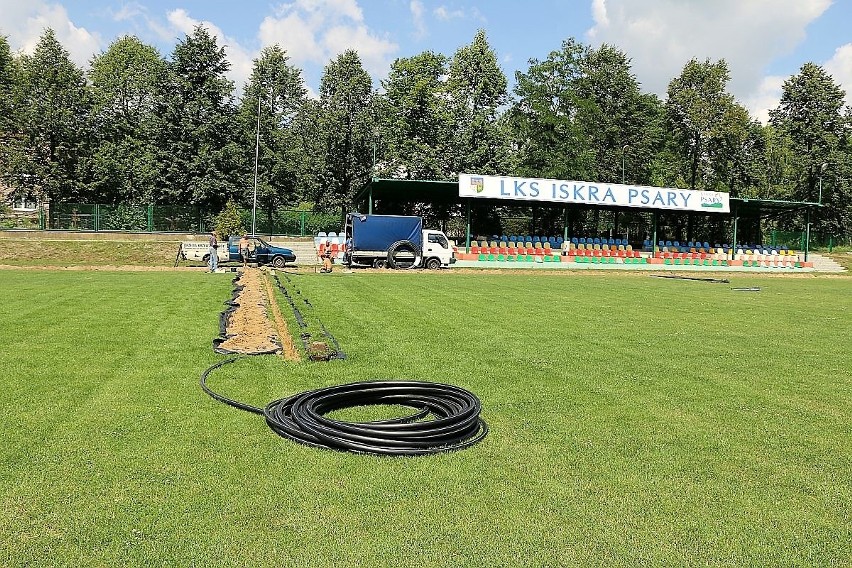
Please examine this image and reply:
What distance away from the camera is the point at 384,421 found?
5297 mm

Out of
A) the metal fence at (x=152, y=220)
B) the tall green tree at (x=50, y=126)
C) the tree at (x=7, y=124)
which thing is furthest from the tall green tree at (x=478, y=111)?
the tree at (x=7, y=124)

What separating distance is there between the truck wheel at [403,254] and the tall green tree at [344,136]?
19461 mm

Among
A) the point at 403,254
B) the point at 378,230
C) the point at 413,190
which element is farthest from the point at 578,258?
the point at 378,230

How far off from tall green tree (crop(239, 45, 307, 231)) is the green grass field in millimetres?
38127

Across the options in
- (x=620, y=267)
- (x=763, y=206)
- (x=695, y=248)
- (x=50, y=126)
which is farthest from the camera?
(x=50, y=126)

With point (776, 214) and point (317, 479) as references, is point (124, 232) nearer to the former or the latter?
point (317, 479)

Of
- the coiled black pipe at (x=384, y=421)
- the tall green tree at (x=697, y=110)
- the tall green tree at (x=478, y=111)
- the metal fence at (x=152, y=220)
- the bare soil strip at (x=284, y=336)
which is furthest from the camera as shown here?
the tall green tree at (x=697, y=110)

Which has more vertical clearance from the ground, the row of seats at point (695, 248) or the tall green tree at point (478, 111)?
the tall green tree at point (478, 111)

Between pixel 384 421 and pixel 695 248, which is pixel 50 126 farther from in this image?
pixel 384 421

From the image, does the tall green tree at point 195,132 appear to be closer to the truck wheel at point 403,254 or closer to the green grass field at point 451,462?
the truck wheel at point 403,254

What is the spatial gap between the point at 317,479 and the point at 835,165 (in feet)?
218

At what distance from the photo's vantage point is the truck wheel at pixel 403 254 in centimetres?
3086

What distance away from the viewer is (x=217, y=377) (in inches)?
265

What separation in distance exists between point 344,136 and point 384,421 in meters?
46.3
